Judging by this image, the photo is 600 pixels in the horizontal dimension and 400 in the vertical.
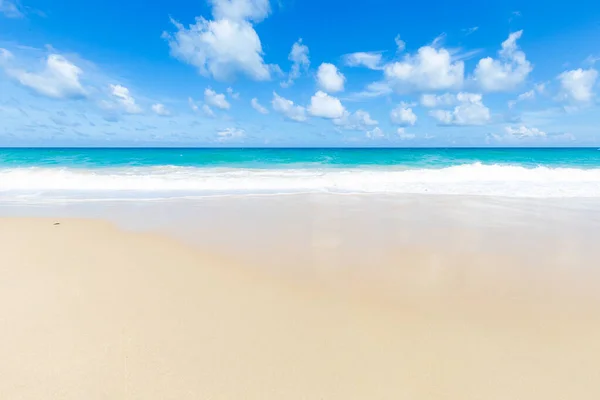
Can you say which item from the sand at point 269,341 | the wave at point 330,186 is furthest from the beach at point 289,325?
A: the wave at point 330,186

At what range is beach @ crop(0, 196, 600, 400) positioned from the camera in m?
2.17

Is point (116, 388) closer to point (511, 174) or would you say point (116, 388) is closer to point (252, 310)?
point (252, 310)

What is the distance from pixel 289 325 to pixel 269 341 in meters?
0.29

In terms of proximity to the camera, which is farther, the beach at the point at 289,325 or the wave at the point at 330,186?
the wave at the point at 330,186

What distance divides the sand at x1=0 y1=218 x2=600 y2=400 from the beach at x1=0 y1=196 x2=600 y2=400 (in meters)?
0.01

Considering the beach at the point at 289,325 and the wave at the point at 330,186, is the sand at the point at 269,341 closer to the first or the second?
the beach at the point at 289,325

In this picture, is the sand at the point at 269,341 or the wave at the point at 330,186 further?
the wave at the point at 330,186

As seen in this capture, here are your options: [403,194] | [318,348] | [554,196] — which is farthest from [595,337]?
[554,196]

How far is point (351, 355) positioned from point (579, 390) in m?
1.53

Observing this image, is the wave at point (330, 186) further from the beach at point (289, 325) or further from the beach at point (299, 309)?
the beach at point (289, 325)

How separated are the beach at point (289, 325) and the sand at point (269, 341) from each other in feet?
0.04

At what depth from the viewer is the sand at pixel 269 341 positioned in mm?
2143

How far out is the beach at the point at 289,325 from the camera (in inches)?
85.5

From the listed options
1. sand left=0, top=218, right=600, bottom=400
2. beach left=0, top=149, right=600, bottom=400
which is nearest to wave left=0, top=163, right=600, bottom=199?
beach left=0, top=149, right=600, bottom=400
